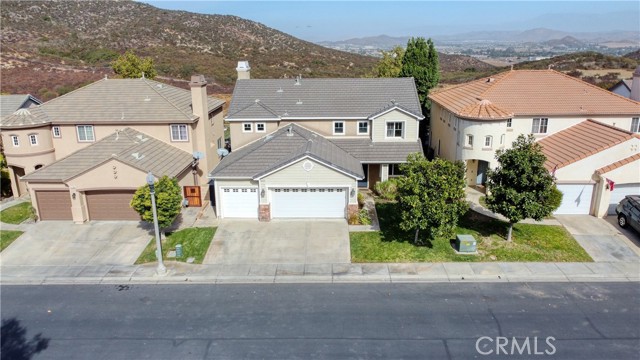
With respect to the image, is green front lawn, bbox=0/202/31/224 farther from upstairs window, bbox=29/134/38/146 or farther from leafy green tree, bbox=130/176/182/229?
leafy green tree, bbox=130/176/182/229

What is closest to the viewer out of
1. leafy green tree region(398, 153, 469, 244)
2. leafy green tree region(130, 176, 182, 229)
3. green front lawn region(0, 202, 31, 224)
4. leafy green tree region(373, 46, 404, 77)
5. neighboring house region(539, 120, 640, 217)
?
leafy green tree region(398, 153, 469, 244)

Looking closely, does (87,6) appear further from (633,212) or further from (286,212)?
(633,212)

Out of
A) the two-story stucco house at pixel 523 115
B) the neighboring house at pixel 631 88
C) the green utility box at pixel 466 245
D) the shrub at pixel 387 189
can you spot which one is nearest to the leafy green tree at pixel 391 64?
the two-story stucco house at pixel 523 115

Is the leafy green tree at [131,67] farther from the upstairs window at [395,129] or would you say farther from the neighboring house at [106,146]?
the upstairs window at [395,129]

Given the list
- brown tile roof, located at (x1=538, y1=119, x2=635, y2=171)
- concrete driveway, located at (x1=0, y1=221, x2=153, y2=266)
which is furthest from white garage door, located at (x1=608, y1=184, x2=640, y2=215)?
concrete driveway, located at (x1=0, y1=221, x2=153, y2=266)

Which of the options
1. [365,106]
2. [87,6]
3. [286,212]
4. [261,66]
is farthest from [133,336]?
[87,6]
